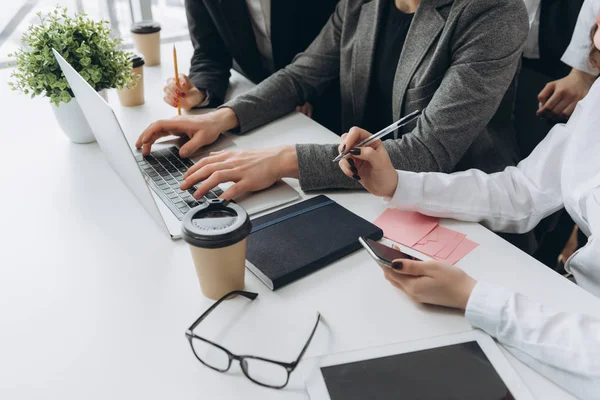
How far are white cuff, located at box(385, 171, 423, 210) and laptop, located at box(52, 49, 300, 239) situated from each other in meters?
0.20

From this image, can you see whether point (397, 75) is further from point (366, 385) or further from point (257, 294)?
point (366, 385)

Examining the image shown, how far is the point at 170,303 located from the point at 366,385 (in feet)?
1.07

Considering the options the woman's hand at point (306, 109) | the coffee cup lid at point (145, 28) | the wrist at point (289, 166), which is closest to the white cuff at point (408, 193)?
the wrist at point (289, 166)

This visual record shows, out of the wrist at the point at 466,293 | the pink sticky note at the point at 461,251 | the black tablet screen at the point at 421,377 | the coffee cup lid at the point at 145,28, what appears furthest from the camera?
the coffee cup lid at the point at 145,28

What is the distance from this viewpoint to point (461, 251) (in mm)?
954

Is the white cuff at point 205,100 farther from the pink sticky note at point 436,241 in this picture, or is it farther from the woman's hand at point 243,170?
the pink sticky note at point 436,241

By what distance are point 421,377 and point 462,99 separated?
645 millimetres

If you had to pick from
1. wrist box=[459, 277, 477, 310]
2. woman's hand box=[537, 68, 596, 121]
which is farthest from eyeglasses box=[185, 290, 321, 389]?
woman's hand box=[537, 68, 596, 121]

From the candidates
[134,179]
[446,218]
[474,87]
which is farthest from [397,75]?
[134,179]

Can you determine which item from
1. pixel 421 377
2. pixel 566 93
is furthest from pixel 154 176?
pixel 566 93

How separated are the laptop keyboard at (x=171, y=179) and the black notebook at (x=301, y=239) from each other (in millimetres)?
150

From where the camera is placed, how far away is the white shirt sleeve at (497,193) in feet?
3.41

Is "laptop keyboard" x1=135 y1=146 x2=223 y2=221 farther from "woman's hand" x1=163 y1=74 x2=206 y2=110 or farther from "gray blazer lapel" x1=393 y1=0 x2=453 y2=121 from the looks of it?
"gray blazer lapel" x1=393 y1=0 x2=453 y2=121

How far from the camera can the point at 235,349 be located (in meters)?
0.76
